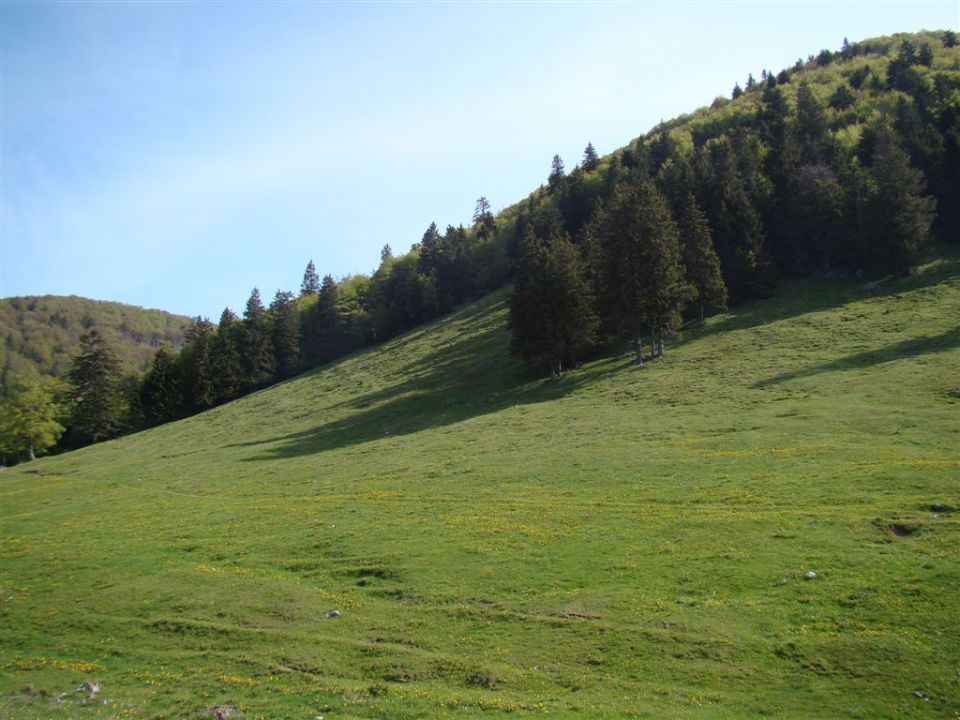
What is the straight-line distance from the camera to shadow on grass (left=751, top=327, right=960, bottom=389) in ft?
169

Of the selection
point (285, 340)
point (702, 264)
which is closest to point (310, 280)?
point (285, 340)

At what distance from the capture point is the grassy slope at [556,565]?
17.2 m

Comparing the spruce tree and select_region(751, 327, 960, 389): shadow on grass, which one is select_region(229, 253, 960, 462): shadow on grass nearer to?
select_region(751, 327, 960, 389): shadow on grass

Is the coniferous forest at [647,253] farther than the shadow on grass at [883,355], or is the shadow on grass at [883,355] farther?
the coniferous forest at [647,253]

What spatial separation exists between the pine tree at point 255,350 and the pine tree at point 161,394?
40.7 ft

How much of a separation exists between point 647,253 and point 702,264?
37.0ft

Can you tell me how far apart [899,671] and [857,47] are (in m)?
236

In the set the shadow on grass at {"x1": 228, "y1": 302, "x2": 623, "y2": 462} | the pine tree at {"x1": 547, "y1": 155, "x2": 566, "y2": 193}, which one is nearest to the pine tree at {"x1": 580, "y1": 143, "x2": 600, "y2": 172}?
the pine tree at {"x1": 547, "y1": 155, "x2": 566, "y2": 193}

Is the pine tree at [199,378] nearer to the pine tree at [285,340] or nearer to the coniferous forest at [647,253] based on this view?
the coniferous forest at [647,253]

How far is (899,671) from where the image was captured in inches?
623

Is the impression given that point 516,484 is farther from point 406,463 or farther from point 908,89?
point 908,89

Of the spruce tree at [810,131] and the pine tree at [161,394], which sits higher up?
the spruce tree at [810,131]

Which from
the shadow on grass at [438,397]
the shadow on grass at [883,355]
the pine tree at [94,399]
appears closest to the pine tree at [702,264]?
the shadow on grass at [438,397]

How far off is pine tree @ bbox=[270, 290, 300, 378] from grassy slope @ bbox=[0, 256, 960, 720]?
73232 mm
